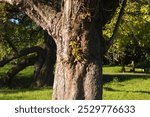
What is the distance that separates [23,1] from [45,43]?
47.2 feet

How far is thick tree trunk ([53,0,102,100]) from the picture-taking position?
383 inches

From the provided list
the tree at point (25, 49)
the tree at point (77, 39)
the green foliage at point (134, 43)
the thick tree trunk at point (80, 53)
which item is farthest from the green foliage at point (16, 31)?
the thick tree trunk at point (80, 53)

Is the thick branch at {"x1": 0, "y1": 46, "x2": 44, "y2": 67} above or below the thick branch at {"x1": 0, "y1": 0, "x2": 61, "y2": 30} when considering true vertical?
below

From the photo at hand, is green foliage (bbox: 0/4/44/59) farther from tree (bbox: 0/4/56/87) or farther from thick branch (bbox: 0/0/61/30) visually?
thick branch (bbox: 0/0/61/30)

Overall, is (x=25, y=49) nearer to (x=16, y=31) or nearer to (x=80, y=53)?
(x=16, y=31)

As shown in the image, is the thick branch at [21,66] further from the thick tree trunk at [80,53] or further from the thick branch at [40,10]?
the thick tree trunk at [80,53]

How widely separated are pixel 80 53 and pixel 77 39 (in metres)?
0.29

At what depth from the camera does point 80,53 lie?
388 inches

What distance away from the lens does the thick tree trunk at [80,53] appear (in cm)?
973

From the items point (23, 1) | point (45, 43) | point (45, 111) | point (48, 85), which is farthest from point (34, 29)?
point (45, 111)

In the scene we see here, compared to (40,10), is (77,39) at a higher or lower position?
lower

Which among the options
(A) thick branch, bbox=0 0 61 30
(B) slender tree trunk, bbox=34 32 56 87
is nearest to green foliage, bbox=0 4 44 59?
(B) slender tree trunk, bbox=34 32 56 87

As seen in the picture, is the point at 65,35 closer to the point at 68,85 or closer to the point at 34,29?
the point at 68,85

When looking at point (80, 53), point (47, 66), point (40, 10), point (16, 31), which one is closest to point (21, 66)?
point (47, 66)
